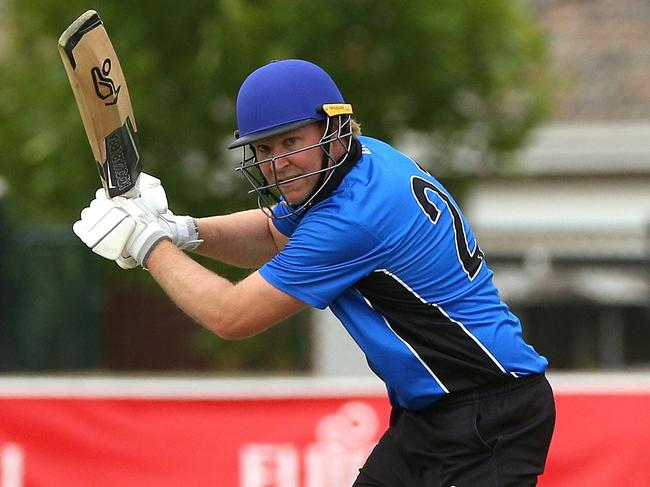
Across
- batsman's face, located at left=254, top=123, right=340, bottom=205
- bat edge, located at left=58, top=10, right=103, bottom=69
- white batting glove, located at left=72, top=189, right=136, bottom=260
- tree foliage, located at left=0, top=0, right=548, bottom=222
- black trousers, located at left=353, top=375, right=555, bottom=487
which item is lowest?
black trousers, located at left=353, top=375, right=555, bottom=487

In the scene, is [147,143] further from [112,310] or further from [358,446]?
[358,446]

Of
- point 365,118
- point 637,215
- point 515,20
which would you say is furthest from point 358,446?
point 637,215

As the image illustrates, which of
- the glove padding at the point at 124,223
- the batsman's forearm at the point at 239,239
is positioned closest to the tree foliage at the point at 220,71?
the batsman's forearm at the point at 239,239

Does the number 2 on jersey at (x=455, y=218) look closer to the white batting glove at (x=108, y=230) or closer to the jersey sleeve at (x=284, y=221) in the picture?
the jersey sleeve at (x=284, y=221)

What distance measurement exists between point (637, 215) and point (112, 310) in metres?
6.82

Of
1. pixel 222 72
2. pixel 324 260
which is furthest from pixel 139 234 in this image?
pixel 222 72

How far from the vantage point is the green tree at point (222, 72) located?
8828 mm

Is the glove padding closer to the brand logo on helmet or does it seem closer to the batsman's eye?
the batsman's eye

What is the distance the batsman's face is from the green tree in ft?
16.4

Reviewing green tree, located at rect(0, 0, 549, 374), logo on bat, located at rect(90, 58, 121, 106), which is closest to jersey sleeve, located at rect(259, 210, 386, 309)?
logo on bat, located at rect(90, 58, 121, 106)

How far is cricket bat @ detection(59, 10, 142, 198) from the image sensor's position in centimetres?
370

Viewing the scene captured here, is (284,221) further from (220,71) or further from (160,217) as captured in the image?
(220,71)

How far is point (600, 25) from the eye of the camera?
52.6ft

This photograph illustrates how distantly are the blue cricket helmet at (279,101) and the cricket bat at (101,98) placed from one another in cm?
41
